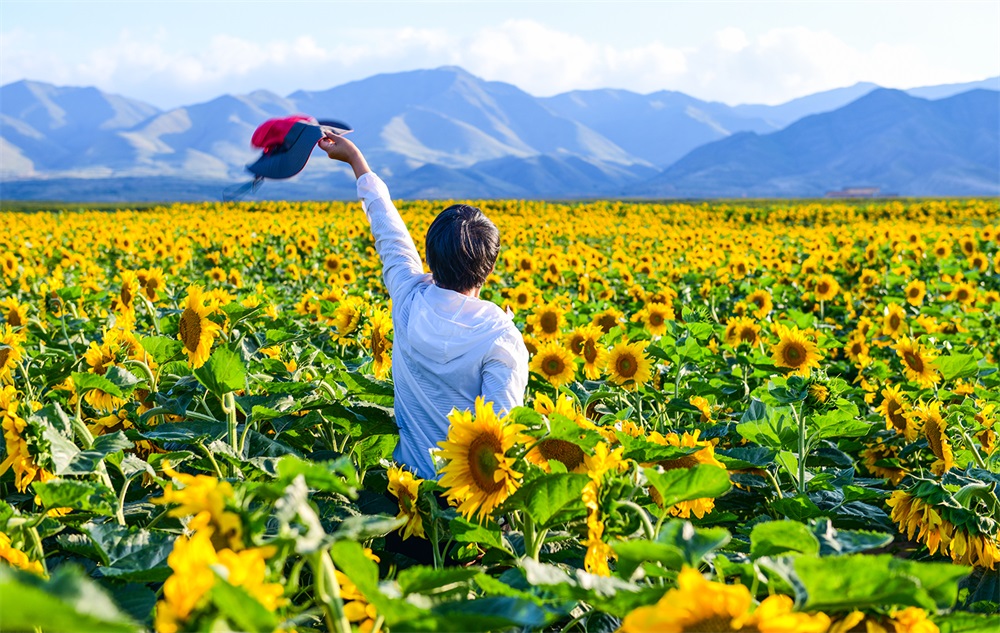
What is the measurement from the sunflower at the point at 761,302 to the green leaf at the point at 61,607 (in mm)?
6594

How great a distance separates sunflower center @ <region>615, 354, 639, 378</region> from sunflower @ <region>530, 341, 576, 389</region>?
0.25 meters

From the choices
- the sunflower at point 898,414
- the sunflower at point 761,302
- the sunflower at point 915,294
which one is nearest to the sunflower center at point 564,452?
the sunflower at point 898,414

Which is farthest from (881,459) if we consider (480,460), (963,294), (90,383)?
(963,294)

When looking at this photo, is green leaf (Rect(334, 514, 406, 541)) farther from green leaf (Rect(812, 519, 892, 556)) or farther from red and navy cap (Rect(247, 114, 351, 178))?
red and navy cap (Rect(247, 114, 351, 178))

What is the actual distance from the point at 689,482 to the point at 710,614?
0.56 meters

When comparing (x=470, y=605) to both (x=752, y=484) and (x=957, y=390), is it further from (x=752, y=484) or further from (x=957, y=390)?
(x=957, y=390)

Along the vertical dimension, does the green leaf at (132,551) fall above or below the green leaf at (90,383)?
below

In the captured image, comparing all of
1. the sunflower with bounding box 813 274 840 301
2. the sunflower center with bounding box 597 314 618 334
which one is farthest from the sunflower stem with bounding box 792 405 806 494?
the sunflower with bounding box 813 274 840 301

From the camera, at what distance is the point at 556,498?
1.69 meters

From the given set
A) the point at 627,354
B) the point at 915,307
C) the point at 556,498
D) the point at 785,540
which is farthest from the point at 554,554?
the point at 915,307

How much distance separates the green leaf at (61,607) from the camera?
→ 70 cm

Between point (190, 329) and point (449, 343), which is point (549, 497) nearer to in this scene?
point (449, 343)

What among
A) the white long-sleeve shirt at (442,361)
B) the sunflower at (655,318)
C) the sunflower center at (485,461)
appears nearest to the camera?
the sunflower center at (485,461)

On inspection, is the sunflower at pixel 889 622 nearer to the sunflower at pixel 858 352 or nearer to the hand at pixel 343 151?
the hand at pixel 343 151
